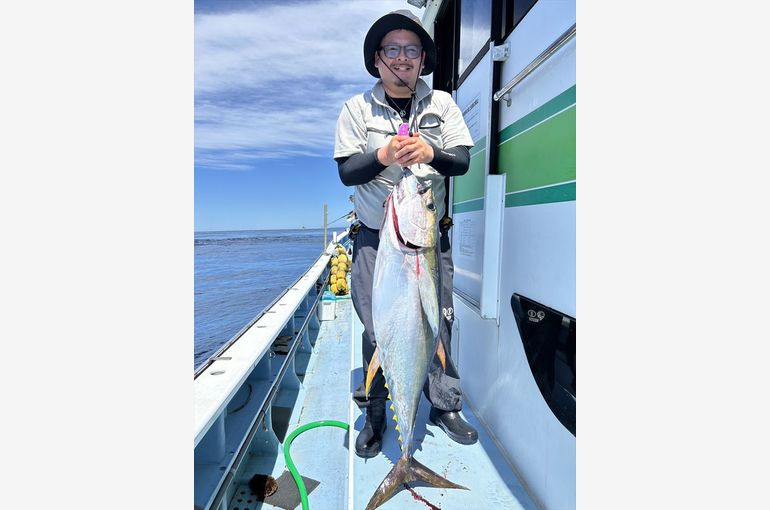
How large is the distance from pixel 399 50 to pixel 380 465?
85.7 inches

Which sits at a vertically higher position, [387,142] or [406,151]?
[387,142]

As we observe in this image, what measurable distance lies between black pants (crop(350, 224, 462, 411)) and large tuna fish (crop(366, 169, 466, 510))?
1.19ft

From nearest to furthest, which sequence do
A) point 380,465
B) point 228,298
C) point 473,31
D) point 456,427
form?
point 380,465 < point 456,427 < point 473,31 < point 228,298

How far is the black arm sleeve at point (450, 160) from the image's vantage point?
196 cm

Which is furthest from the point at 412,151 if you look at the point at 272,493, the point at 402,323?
the point at 272,493

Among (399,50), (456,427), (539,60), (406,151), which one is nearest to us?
(406,151)

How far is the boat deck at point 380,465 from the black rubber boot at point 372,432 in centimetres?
4

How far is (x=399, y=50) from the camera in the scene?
212 cm

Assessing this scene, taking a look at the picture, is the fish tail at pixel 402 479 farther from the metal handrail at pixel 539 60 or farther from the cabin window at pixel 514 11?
the cabin window at pixel 514 11

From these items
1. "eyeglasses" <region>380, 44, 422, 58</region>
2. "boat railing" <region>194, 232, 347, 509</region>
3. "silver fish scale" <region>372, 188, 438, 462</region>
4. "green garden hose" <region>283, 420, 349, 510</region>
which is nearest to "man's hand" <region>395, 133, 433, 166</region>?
"silver fish scale" <region>372, 188, 438, 462</region>

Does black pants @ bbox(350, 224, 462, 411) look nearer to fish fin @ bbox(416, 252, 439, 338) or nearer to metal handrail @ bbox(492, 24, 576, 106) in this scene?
fish fin @ bbox(416, 252, 439, 338)

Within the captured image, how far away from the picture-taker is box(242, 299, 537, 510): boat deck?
2.10 meters

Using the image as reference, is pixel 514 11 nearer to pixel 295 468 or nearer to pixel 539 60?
pixel 539 60

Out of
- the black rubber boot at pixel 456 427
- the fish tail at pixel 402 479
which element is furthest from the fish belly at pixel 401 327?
the black rubber boot at pixel 456 427
